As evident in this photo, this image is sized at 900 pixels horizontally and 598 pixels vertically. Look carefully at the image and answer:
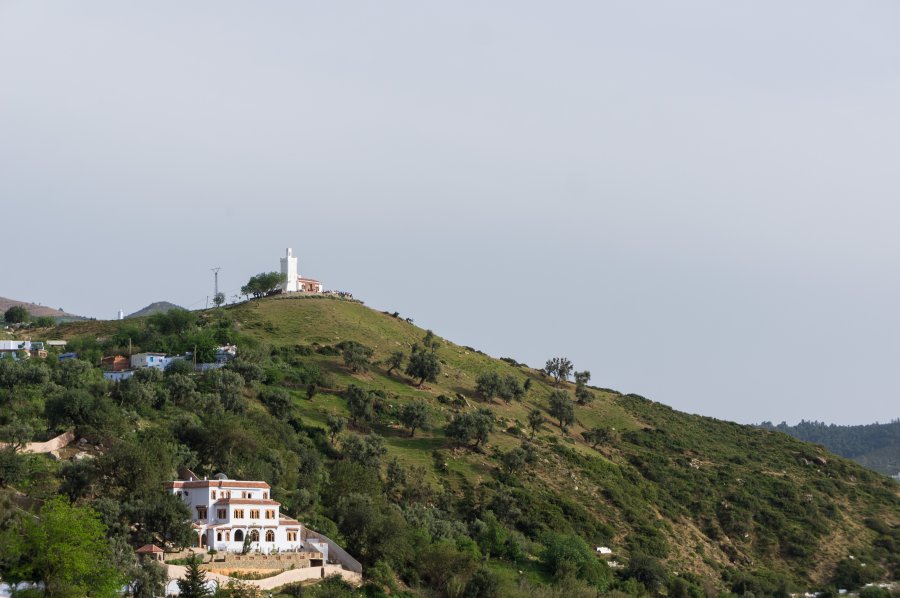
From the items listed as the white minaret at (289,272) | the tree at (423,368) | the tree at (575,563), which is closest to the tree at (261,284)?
the white minaret at (289,272)

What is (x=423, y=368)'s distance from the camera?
4656 inches

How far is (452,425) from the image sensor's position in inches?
4146

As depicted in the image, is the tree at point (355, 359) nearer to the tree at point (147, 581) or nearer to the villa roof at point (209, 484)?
the villa roof at point (209, 484)

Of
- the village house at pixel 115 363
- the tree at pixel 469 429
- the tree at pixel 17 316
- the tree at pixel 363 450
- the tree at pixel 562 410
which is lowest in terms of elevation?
the tree at pixel 363 450

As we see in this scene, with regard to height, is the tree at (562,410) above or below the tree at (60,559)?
above

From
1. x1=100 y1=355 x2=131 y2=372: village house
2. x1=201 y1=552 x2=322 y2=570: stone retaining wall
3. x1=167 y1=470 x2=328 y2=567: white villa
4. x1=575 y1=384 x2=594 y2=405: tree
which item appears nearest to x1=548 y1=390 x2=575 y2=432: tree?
x1=575 y1=384 x2=594 y2=405: tree

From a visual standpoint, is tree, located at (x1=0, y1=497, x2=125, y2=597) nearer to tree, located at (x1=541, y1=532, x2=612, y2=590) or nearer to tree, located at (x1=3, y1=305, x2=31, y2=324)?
tree, located at (x1=541, y1=532, x2=612, y2=590)

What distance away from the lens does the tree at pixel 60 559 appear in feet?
182

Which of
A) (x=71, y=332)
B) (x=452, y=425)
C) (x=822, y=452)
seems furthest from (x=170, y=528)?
(x=822, y=452)

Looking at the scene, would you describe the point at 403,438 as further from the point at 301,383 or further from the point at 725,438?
the point at 725,438

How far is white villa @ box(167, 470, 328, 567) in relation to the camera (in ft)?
221

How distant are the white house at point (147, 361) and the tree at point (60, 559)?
4656 cm

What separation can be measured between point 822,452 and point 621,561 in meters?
55.1

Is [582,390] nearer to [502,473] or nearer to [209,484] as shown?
[502,473]
